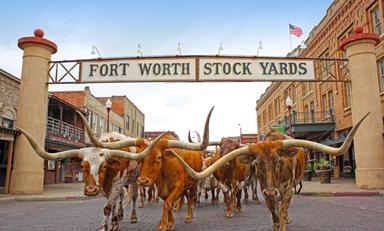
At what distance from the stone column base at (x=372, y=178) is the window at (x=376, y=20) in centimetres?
910

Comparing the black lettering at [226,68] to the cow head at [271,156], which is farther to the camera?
the black lettering at [226,68]

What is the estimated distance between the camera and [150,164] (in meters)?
5.89

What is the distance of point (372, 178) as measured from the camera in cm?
1461

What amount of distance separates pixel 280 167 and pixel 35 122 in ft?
42.7

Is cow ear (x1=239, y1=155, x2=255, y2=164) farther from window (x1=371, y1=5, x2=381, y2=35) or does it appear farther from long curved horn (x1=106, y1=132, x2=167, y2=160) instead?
window (x1=371, y1=5, x2=381, y2=35)

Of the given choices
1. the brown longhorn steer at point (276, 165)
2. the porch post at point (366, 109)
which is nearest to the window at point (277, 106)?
the porch post at point (366, 109)

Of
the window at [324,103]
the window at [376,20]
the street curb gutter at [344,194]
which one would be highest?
the window at [376,20]

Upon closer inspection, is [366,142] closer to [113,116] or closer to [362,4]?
[362,4]

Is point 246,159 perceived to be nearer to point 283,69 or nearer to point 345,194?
point 345,194

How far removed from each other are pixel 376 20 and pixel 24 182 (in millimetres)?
20617

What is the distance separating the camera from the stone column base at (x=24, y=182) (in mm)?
14695

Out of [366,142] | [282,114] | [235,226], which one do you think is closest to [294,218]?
[235,226]

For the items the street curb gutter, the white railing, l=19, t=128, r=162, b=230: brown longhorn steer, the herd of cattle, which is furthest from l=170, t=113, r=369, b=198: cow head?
the white railing

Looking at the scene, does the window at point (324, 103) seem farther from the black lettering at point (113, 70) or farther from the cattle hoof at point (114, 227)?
the cattle hoof at point (114, 227)
